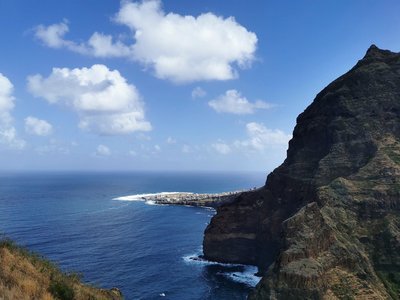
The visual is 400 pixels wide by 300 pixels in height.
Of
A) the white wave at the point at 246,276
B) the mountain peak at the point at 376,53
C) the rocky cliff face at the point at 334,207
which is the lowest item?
the white wave at the point at 246,276

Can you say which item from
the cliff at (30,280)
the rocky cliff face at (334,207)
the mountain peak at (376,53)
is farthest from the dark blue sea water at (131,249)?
the mountain peak at (376,53)

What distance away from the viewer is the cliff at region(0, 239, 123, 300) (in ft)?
66.1

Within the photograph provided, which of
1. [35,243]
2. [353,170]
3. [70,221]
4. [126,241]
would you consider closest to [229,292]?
[353,170]

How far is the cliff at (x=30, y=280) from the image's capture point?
66.1 feet

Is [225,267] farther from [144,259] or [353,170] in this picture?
[353,170]

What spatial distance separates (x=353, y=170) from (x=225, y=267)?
135 feet

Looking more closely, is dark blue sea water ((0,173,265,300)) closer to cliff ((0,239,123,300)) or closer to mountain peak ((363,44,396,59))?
cliff ((0,239,123,300))

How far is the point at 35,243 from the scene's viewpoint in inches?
4751

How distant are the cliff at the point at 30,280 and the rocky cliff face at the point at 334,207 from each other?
144 ft

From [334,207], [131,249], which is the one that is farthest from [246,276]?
[131,249]

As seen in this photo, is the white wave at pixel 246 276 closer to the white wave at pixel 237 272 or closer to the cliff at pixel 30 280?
the white wave at pixel 237 272

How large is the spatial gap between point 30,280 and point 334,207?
6711 cm

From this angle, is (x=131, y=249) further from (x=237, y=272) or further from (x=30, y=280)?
(x=30, y=280)

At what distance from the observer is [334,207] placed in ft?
258
